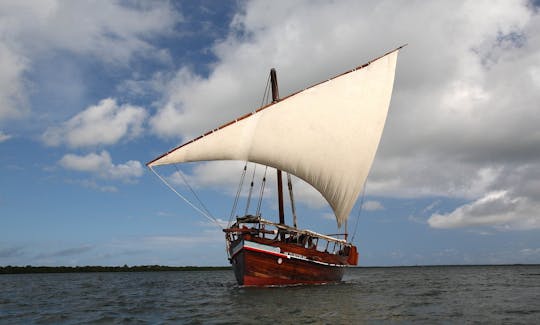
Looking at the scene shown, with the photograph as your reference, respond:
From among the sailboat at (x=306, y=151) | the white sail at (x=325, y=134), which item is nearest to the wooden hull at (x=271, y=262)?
the sailboat at (x=306, y=151)

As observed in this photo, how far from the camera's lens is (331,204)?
35906mm

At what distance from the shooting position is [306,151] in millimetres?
32562

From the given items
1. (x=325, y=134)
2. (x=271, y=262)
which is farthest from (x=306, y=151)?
(x=271, y=262)

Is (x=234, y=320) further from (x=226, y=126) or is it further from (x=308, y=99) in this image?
(x=308, y=99)

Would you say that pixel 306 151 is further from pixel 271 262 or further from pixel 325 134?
pixel 271 262

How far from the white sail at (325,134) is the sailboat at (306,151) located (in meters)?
0.07

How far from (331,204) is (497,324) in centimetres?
2027

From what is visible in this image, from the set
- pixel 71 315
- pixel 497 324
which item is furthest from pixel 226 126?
pixel 497 324

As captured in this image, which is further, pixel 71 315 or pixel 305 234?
pixel 305 234

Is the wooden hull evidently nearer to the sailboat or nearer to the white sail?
the sailboat

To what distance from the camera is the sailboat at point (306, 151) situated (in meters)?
28.7

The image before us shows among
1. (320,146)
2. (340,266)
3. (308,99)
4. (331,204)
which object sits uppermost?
(308,99)

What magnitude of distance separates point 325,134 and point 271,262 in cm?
1048

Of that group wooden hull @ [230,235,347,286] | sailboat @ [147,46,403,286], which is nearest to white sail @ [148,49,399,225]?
sailboat @ [147,46,403,286]
